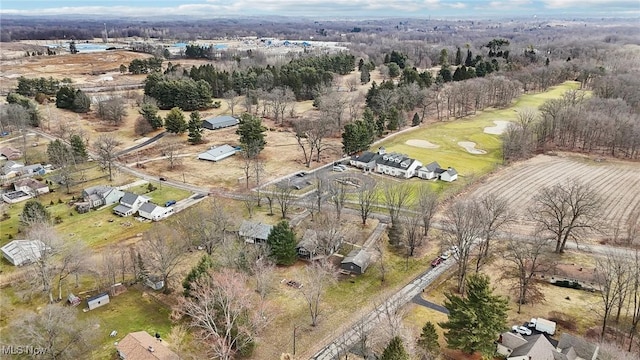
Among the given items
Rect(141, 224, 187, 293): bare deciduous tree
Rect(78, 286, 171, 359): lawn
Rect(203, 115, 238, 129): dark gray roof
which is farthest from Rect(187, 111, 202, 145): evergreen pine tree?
Rect(78, 286, 171, 359): lawn

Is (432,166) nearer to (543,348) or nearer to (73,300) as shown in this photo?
(543,348)

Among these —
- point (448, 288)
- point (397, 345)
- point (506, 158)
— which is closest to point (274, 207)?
point (448, 288)

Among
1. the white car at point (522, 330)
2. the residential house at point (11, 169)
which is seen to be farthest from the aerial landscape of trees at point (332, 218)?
the residential house at point (11, 169)

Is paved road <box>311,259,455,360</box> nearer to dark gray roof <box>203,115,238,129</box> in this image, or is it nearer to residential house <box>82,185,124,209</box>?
residential house <box>82,185,124,209</box>

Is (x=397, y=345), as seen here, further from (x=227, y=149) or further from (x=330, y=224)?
(x=227, y=149)

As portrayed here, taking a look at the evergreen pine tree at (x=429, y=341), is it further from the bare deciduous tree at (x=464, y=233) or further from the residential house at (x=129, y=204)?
the residential house at (x=129, y=204)

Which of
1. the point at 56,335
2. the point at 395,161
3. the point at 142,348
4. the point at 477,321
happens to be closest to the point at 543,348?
the point at 477,321
